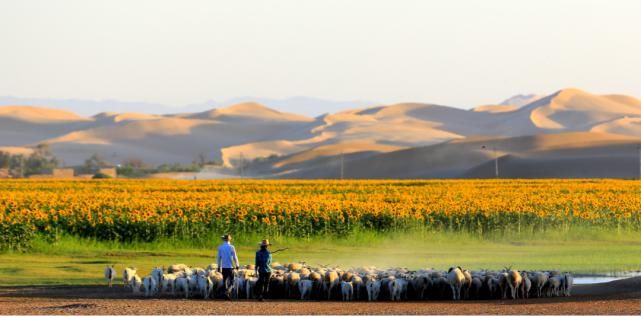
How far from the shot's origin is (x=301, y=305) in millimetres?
28156

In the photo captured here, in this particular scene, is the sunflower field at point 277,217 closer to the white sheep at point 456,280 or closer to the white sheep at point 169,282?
the white sheep at point 169,282

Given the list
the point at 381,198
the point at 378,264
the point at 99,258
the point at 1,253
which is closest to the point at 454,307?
the point at 378,264

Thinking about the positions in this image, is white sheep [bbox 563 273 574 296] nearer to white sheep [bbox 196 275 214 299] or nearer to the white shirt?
the white shirt

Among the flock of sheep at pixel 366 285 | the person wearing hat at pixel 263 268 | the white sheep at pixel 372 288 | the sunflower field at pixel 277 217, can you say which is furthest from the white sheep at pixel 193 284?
the sunflower field at pixel 277 217

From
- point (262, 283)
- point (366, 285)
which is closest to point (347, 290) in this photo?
point (366, 285)

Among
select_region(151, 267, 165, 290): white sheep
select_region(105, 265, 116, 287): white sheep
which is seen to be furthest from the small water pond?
select_region(105, 265, 116, 287): white sheep

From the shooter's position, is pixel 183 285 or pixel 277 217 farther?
pixel 277 217

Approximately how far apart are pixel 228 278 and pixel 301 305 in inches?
79.0

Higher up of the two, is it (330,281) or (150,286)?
(330,281)

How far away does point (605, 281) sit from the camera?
35.4 meters

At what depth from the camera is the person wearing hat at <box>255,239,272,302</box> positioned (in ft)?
92.5

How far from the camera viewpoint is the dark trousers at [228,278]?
28.9 m

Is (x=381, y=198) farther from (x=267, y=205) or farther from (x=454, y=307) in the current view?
(x=454, y=307)

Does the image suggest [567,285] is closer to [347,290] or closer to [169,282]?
[347,290]
